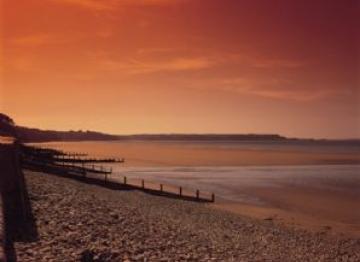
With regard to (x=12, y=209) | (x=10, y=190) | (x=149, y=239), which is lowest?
(x=149, y=239)

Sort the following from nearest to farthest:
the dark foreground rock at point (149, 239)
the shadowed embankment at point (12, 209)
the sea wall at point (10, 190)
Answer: the shadowed embankment at point (12, 209) → the dark foreground rock at point (149, 239) → the sea wall at point (10, 190)

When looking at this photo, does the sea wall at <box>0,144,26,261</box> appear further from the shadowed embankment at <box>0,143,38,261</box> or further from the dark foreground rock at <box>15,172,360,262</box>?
the dark foreground rock at <box>15,172,360,262</box>

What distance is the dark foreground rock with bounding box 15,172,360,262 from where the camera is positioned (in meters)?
13.5

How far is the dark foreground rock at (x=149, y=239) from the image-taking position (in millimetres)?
13453

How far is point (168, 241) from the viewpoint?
16.8m

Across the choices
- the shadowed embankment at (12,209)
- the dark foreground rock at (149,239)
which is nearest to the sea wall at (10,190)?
the shadowed embankment at (12,209)

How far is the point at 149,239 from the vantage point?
647 inches

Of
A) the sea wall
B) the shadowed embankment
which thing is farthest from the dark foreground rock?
the sea wall

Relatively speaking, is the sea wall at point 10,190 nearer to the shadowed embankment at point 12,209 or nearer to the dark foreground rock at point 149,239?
the shadowed embankment at point 12,209

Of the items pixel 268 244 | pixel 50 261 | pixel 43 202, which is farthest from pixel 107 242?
pixel 268 244

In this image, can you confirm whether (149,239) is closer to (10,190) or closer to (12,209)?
(12,209)

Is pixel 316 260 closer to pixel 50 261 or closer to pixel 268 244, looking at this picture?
pixel 268 244

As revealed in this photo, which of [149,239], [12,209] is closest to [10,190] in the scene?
[12,209]

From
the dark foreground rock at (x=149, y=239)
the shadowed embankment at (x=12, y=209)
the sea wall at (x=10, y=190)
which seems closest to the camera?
the shadowed embankment at (x=12, y=209)
